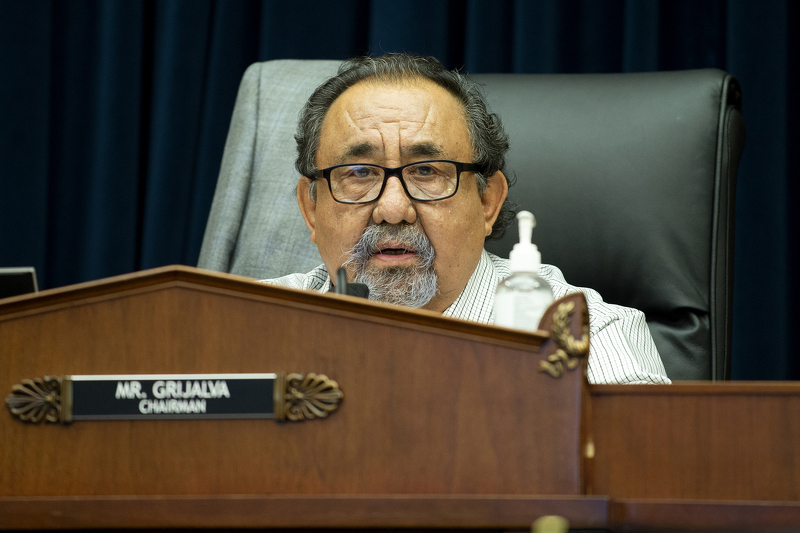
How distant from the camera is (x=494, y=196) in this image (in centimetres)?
129

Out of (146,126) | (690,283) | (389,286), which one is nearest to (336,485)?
(389,286)

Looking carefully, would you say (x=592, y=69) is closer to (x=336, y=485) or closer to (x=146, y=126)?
(x=146, y=126)

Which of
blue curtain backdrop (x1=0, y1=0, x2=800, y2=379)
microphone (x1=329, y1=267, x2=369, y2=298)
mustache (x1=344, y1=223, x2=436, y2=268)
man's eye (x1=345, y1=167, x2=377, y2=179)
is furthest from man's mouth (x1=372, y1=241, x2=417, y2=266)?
blue curtain backdrop (x1=0, y1=0, x2=800, y2=379)

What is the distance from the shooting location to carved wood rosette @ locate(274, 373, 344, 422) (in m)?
0.48

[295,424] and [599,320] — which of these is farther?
[599,320]

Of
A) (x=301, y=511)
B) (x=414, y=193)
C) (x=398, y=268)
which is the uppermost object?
(x=414, y=193)

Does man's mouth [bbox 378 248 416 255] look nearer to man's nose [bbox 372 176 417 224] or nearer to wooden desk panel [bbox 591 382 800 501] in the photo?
man's nose [bbox 372 176 417 224]

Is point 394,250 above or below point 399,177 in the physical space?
below

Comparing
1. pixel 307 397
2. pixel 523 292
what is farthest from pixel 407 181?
pixel 307 397

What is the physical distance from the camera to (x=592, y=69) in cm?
177

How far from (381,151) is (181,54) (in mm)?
943

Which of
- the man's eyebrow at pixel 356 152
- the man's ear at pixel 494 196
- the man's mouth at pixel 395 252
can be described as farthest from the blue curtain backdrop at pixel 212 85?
the man's mouth at pixel 395 252

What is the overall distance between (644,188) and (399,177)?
1.38 ft

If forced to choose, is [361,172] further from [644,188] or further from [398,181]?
[644,188]
